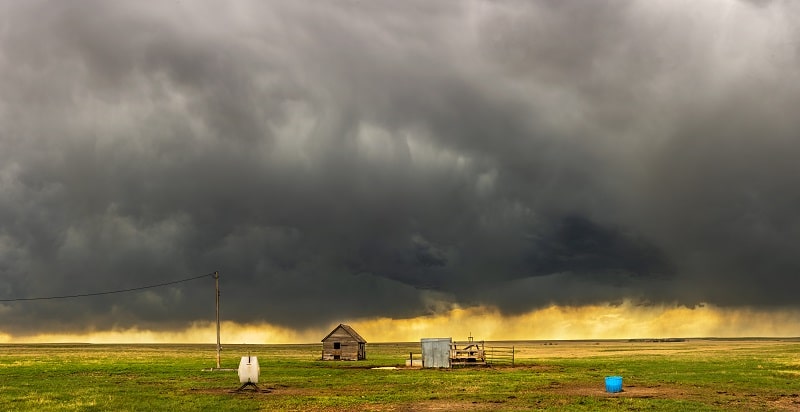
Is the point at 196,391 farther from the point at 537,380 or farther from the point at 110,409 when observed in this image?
the point at 537,380

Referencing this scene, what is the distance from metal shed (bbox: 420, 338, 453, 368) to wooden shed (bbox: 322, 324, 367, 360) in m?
29.3

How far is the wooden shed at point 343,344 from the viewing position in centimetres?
9762

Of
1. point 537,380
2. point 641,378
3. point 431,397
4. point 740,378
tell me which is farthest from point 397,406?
point 740,378

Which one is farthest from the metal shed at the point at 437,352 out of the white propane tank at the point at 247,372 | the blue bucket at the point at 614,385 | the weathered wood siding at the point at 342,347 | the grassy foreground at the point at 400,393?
the white propane tank at the point at 247,372

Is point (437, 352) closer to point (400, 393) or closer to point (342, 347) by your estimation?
point (342, 347)

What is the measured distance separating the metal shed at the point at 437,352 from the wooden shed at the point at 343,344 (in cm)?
2925

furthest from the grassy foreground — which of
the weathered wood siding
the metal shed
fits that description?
the weathered wood siding

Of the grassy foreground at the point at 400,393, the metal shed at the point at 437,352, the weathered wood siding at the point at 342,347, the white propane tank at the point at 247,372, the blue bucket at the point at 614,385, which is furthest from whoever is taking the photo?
the weathered wood siding at the point at 342,347

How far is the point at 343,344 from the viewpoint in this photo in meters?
98.2

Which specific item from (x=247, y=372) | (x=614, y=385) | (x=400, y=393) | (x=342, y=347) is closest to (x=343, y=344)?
(x=342, y=347)

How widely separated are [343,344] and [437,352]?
3117 centimetres

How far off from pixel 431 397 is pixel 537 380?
15.1 metres

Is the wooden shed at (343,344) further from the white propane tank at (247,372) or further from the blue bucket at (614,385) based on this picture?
the blue bucket at (614,385)

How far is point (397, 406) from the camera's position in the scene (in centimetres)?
3228
